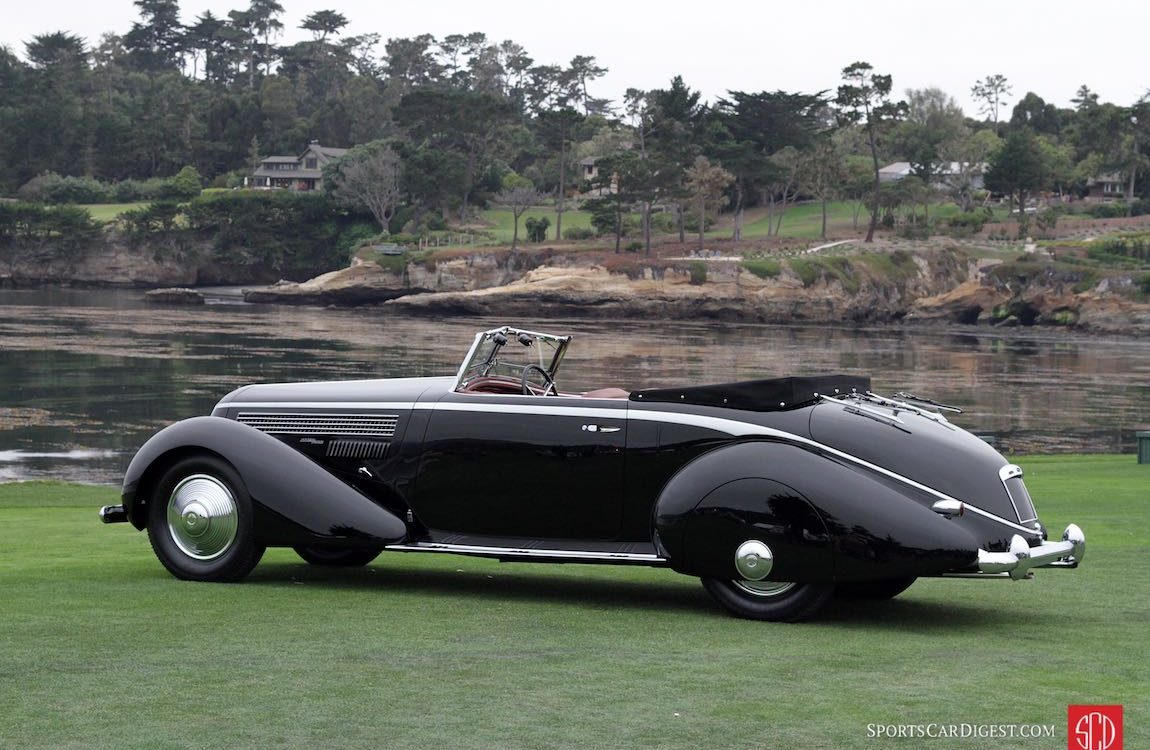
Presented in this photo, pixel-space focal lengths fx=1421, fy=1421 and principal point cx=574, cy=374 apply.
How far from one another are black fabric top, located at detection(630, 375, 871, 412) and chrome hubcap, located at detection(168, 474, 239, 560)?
2.74 metres

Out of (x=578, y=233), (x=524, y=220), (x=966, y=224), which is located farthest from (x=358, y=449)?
(x=524, y=220)

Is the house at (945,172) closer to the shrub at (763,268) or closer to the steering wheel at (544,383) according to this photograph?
the shrub at (763,268)

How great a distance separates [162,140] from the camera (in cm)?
15912

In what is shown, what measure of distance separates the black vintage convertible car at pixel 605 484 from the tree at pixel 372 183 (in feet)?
384

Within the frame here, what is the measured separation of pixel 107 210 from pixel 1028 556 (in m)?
138

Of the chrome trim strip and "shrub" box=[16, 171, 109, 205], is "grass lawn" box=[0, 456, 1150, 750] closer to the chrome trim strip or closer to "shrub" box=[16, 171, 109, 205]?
the chrome trim strip

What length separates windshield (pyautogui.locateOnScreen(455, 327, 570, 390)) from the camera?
9414 millimetres

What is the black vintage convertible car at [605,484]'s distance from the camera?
7.91 meters

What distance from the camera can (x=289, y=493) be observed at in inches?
357

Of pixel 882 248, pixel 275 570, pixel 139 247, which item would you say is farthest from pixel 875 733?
pixel 139 247

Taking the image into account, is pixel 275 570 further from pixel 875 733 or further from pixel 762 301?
pixel 762 301

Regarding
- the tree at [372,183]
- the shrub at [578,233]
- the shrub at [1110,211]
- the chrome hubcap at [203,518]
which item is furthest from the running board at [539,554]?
the tree at [372,183]

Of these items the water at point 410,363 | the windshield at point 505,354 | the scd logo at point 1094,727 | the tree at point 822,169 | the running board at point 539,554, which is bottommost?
the water at point 410,363

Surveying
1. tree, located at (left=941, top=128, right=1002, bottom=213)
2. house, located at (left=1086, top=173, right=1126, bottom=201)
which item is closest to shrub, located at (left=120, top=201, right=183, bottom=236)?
tree, located at (left=941, top=128, right=1002, bottom=213)
